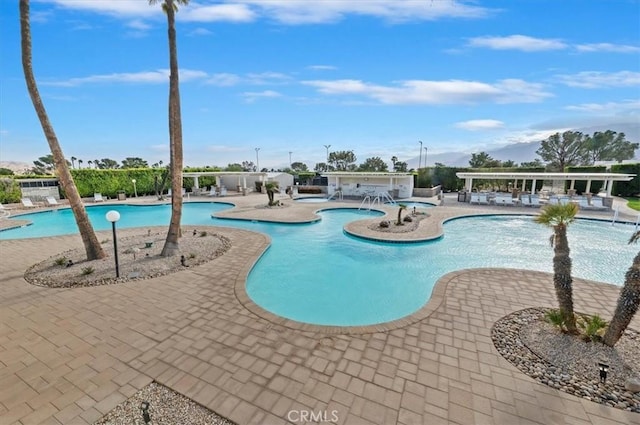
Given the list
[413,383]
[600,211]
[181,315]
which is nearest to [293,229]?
[181,315]

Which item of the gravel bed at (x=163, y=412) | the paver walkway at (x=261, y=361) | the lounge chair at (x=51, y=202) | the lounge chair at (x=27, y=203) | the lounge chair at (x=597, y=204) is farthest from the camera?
the lounge chair at (x=51, y=202)


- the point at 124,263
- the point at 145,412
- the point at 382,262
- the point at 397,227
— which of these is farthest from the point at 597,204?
the point at 124,263

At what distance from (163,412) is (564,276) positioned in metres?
5.67

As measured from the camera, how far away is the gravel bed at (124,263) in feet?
22.5

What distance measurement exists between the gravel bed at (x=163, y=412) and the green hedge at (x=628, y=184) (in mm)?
32818

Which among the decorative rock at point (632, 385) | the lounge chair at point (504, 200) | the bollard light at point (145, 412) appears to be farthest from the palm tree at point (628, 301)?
the lounge chair at point (504, 200)

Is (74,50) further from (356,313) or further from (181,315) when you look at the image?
(356,313)

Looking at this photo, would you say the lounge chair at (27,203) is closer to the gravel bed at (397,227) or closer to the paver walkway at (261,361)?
the paver walkway at (261,361)

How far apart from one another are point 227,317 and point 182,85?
7.40 meters

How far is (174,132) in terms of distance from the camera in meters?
8.20

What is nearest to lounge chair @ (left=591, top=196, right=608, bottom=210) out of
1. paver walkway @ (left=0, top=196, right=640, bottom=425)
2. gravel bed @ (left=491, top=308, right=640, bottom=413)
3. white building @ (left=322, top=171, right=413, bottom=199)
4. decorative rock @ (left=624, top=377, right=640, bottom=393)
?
white building @ (left=322, top=171, right=413, bottom=199)

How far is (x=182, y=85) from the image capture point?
28.1 feet

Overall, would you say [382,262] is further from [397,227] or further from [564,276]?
[564,276]

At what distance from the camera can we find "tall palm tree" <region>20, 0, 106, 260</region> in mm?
6621
